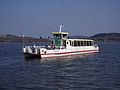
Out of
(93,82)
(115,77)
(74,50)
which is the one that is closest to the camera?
(93,82)

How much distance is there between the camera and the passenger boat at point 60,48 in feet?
171

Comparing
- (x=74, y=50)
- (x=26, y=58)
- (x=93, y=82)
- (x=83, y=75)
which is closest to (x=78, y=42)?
(x=74, y=50)

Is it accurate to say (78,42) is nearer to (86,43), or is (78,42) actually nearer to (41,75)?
(86,43)

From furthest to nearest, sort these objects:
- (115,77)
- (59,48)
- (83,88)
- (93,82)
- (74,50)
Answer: (74,50), (59,48), (115,77), (93,82), (83,88)

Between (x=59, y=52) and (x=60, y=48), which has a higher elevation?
(x=60, y=48)

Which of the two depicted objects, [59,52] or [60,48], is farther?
[60,48]

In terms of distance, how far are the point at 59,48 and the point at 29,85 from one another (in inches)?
1291

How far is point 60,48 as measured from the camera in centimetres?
5831

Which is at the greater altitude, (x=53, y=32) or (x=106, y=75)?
(x=53, y=32)

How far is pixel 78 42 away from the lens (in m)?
66.6

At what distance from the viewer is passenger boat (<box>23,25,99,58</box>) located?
52.2m

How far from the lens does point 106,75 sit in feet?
104

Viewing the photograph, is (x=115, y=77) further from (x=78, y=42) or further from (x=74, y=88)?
(x=78, y=42)

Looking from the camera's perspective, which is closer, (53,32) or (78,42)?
(53,32)
